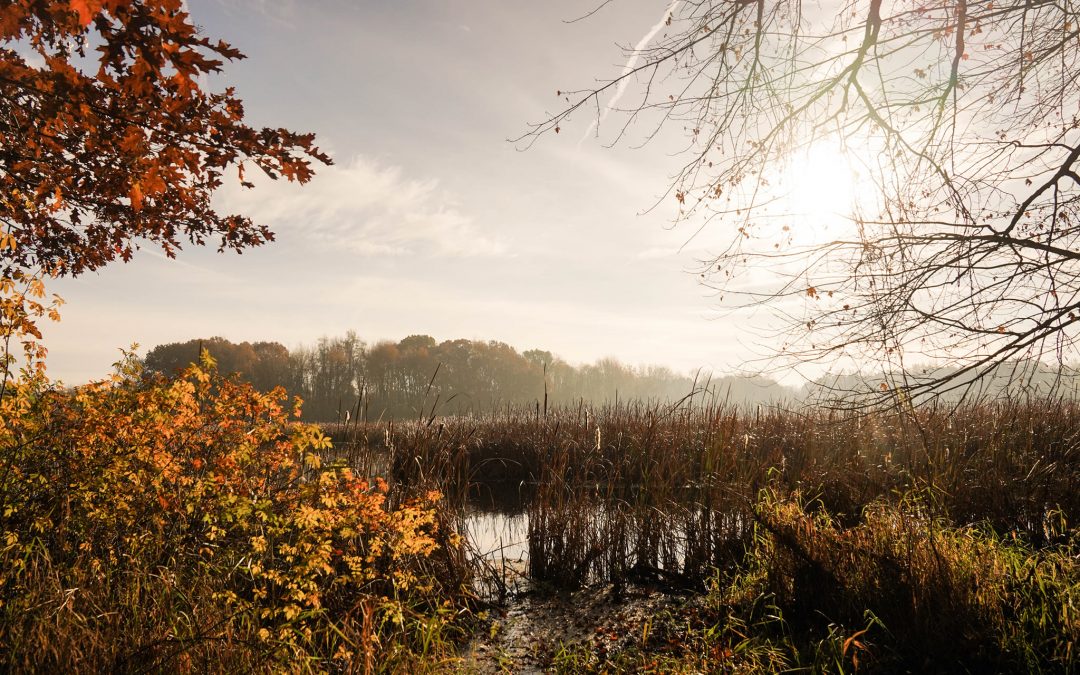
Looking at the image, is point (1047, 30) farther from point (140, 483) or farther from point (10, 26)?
point (140, 483)

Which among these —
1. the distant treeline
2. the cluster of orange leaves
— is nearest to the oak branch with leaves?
the cluster of orange leaves

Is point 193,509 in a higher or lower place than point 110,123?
lower

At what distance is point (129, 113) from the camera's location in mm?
2811

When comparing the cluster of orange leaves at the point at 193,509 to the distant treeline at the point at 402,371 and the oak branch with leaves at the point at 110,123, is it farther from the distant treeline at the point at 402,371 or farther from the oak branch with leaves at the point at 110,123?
the distant treeline at the point at 402,371

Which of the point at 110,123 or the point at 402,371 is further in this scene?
the point at 402,371

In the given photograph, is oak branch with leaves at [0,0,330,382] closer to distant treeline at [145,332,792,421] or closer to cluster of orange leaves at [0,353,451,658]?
cluster of orange leaves at [0,353,451,658]

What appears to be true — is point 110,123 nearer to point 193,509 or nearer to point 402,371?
point 193,509

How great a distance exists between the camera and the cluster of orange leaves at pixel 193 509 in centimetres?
299

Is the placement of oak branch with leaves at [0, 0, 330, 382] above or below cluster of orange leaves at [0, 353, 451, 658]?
above

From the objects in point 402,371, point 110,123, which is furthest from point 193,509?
point 402,371

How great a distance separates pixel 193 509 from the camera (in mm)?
3223

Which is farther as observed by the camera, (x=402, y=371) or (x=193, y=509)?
(x=402, y=371)

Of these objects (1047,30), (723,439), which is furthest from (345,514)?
(1047,30)

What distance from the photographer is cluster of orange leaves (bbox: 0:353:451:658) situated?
299cm
